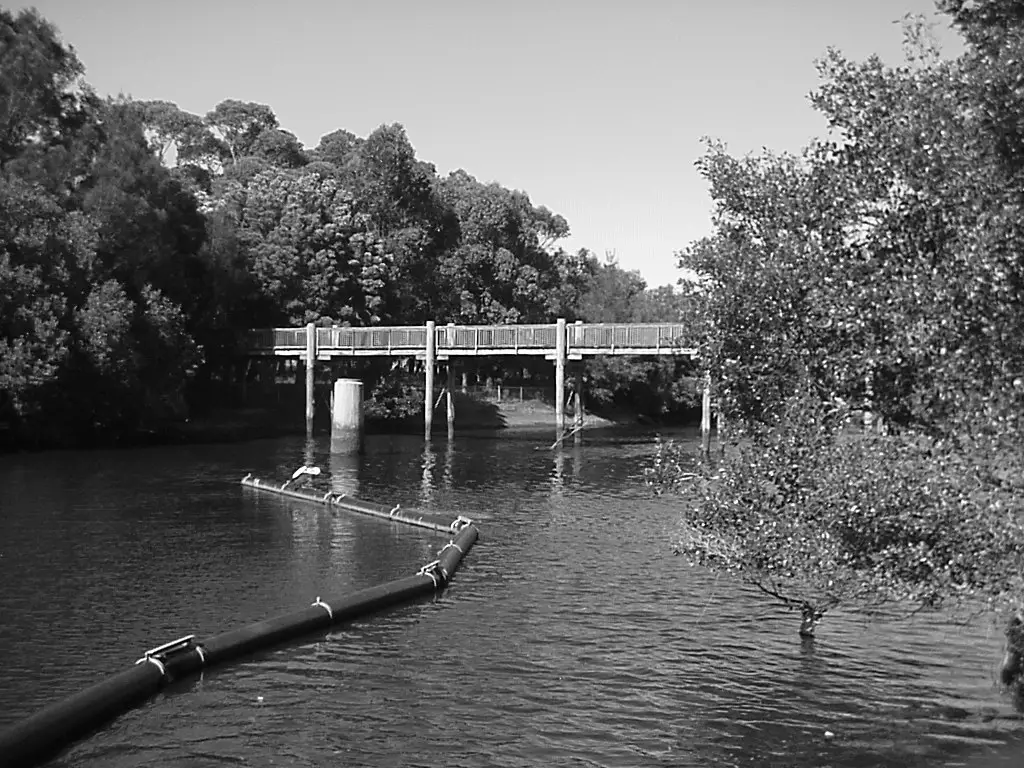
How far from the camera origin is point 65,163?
60062 millimetres

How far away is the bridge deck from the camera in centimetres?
6381

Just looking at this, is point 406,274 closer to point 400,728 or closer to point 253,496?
point 253,496

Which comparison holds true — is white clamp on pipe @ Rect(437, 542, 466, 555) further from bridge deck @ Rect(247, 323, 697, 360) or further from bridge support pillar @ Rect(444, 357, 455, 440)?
bridge support pillar @ Rect(444, 357, 455, 440)

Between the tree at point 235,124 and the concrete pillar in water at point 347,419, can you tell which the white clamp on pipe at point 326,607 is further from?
the tree at point 235,124

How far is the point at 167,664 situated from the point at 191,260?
55.0 m

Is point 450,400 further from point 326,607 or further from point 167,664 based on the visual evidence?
point 167,664

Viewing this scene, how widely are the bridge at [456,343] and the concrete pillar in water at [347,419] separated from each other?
11300 millimetres

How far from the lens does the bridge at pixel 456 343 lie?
63906 millimetres

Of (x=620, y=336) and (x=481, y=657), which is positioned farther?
(x=620, y=336)

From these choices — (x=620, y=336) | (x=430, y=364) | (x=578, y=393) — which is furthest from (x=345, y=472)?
(x=578, y=393)

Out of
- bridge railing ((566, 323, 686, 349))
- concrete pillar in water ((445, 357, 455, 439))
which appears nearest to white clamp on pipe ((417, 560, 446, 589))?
bridge railing ((566, 323, 686, 349))

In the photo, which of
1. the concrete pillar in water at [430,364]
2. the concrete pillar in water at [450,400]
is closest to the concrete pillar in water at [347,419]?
the concrete pillar in water at [430,364]

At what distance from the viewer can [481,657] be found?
1994 centimetres

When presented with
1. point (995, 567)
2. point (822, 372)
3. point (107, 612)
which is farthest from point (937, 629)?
point (107, 612)
